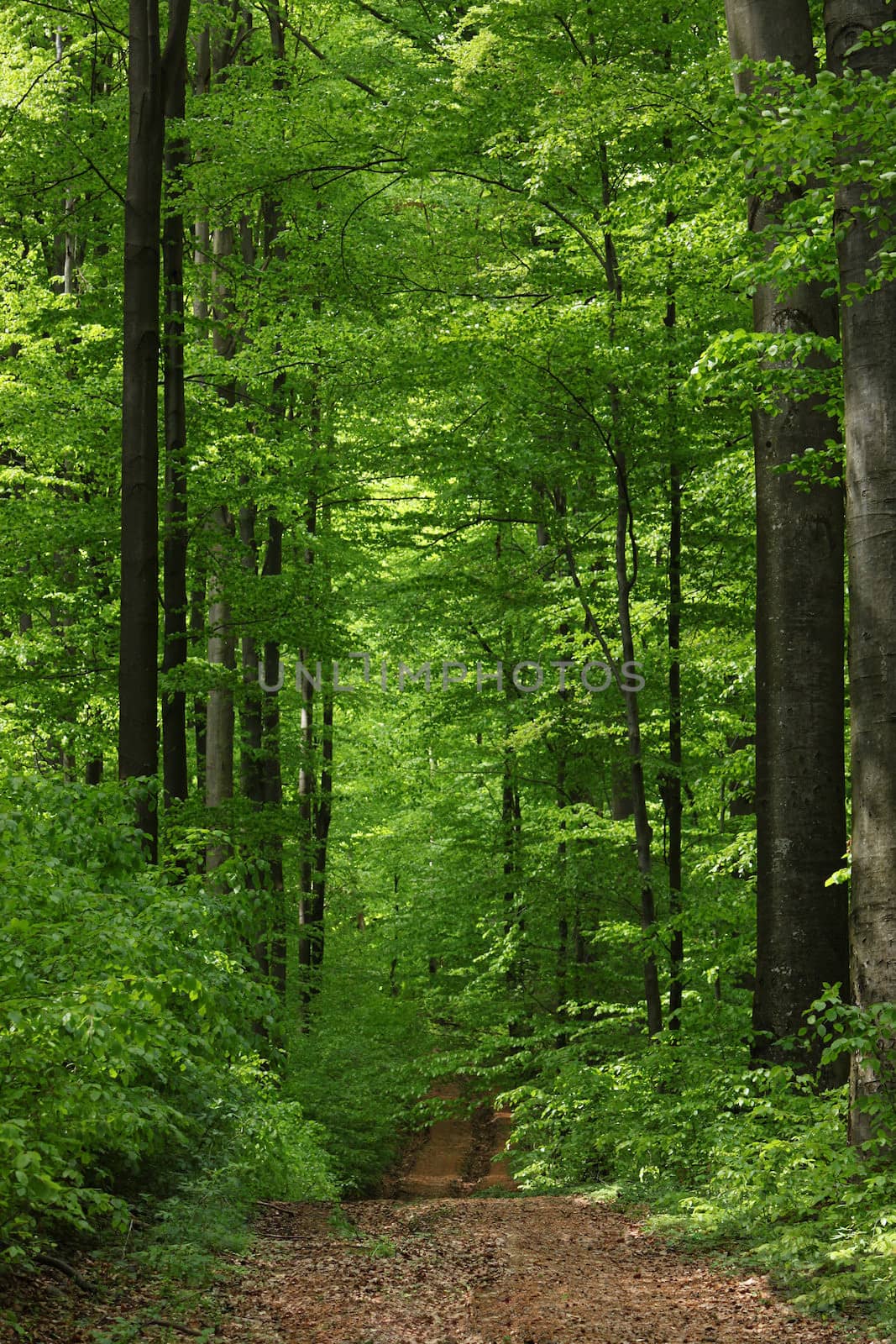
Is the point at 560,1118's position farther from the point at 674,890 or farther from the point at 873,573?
the point at 873,573

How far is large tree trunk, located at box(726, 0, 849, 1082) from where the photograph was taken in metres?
7.82

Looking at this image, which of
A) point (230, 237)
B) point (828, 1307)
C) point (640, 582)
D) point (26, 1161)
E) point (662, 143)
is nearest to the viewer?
point (26, 1161)

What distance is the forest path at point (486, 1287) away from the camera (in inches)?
183

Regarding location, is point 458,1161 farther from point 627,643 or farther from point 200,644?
point 627,643

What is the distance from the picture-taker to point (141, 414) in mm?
9359

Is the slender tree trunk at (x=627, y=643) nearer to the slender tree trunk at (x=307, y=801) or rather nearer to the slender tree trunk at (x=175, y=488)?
the slender tree trunk at (x=175, y=488)

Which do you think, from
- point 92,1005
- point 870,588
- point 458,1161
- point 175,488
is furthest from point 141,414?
point 458,1161

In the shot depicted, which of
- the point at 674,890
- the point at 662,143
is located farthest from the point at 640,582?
the point at 662,143

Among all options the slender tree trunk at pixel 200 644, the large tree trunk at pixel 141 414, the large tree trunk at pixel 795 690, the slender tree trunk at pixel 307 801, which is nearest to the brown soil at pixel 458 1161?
the slender tree trunk at pixel 307 801

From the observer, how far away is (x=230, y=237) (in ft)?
51.7

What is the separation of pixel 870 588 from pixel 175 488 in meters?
8.46

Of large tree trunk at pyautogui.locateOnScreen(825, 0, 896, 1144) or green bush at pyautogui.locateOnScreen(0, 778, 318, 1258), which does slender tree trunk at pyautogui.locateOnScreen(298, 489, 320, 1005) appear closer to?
green bush at pyautogui.locateOnScreen(0, 778, 318, 1258)

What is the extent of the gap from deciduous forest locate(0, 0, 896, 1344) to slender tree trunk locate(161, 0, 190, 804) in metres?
0.09

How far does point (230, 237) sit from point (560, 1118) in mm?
11685
